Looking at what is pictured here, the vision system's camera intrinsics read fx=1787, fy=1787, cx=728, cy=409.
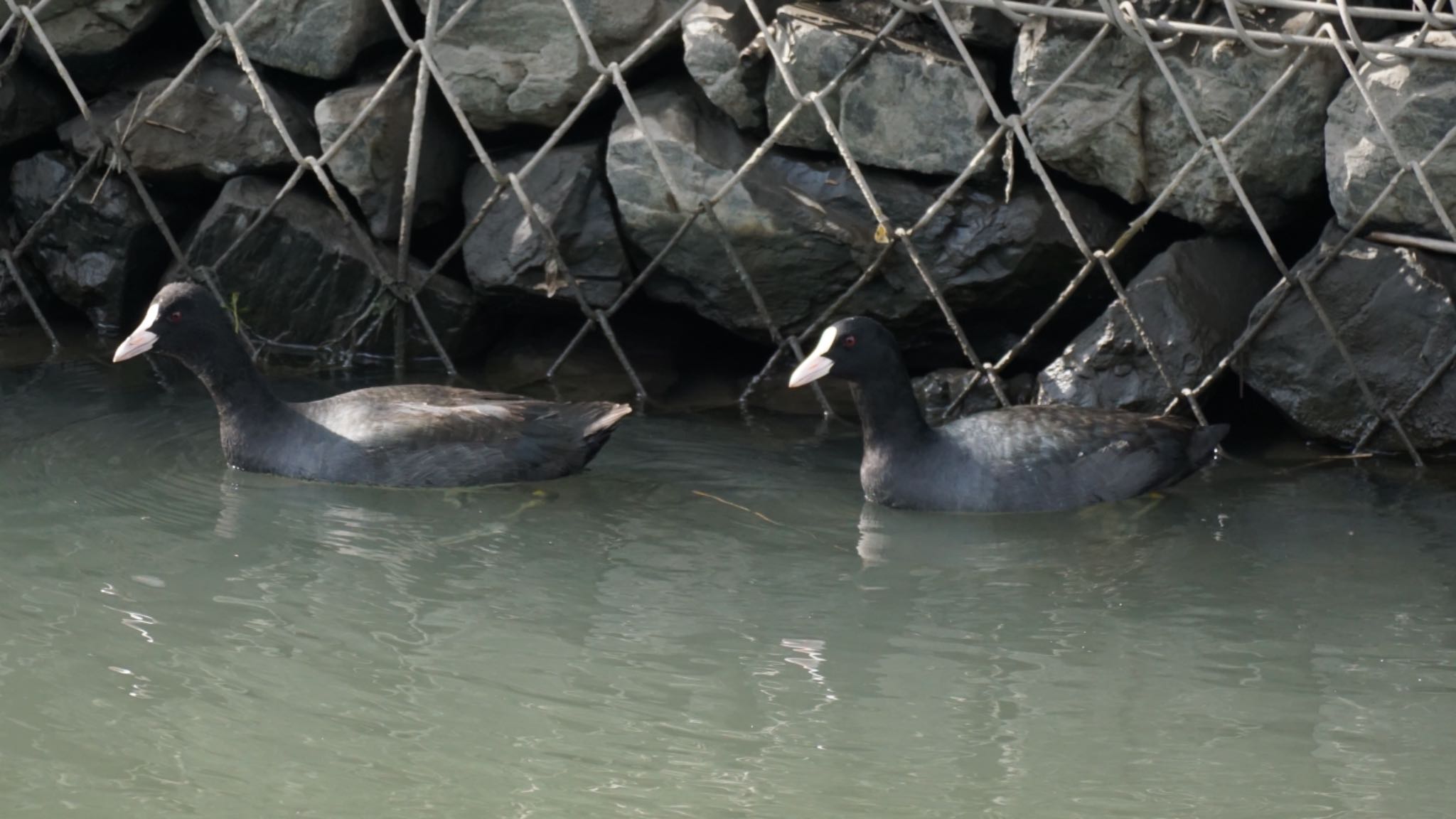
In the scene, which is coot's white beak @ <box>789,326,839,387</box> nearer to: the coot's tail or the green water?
the green water

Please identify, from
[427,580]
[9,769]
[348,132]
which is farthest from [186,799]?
[348,132]

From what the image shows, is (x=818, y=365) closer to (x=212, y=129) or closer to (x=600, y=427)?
(x=600, y=427)

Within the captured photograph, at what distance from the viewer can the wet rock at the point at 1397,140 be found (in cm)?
627

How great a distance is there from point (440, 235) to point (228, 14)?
132 cm

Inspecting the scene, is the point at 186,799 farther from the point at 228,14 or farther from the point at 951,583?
the point at 228,14

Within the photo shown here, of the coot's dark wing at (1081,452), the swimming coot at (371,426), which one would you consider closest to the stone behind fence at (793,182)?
the coot's dark wing at (1081,452)

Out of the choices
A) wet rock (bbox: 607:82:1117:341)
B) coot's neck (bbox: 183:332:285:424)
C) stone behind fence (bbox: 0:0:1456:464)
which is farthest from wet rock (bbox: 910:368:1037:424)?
coot's neck (bbox: 183:332:285:424)

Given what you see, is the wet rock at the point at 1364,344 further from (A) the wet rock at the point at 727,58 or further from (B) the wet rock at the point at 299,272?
(B) the wet rock at the point at 299,272

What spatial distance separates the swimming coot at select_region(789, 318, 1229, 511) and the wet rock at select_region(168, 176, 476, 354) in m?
2.21

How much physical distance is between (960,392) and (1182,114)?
1.46 m

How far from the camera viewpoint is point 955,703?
4418 millimetres

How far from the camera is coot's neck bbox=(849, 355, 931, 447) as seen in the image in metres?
6.34

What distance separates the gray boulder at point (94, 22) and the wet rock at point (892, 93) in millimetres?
2942

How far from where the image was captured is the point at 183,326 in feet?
21.7
